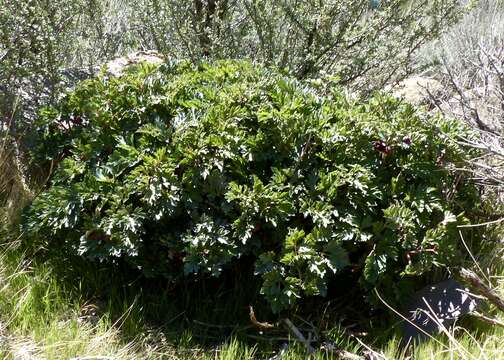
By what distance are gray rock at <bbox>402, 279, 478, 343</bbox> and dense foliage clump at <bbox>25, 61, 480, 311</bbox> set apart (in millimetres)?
170

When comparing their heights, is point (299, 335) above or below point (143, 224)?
below

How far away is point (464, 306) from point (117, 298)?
1727 millimetres

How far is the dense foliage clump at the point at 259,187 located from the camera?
2.69 m

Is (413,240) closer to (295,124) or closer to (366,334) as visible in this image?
(366,334)

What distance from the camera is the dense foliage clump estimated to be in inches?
106

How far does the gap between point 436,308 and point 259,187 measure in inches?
42.7

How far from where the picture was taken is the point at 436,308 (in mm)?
2912

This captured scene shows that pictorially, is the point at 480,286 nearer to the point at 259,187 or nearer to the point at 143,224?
the point at 259,187

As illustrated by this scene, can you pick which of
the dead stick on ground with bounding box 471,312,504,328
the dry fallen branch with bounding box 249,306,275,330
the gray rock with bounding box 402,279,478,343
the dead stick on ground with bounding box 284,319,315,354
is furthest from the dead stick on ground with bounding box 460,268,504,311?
the dry fallen branch with bounding box 249,306,275,330

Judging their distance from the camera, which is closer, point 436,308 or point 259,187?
point 259,187

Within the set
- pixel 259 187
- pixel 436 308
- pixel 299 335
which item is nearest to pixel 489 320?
pixel 436 308

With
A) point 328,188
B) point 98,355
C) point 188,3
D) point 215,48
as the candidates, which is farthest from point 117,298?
point 188,3

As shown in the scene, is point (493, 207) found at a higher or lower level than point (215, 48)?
lower

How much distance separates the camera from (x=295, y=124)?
281cm
